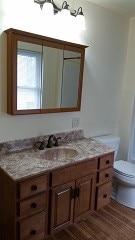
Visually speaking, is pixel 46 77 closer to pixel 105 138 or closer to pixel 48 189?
pixel 48 189

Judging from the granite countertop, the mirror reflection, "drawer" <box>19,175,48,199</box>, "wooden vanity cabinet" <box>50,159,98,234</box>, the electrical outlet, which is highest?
the mirror reflection

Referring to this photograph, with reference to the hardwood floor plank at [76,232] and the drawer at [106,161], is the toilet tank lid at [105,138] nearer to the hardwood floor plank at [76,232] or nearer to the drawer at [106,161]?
the drawer at [106,161]

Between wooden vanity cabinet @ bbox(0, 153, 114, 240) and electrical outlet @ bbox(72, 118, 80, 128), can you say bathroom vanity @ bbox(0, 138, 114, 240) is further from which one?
electrical outlet @ bbox(72, 118, 80, 128)

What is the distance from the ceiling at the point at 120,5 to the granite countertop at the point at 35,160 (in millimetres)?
1580

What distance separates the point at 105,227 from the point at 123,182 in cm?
55

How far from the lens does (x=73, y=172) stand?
1854 millimetres

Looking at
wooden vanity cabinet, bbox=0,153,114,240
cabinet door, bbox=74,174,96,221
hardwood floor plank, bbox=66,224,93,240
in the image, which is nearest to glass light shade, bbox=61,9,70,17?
wooden vanity cabinet, bbox=0,153,114,240

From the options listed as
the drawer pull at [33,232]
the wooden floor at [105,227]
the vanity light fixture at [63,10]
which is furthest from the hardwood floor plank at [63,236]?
the vanity light fixture at [63,10]

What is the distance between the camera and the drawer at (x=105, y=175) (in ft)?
7.09

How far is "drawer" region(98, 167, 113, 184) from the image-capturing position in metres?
2.16

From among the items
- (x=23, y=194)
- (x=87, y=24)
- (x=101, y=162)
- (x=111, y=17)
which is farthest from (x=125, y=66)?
(x=23, y=194)

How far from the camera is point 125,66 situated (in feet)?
9.30

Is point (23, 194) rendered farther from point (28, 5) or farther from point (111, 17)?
point (111, 17)

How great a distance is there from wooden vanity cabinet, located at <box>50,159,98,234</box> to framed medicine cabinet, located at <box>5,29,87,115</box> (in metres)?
0.64
